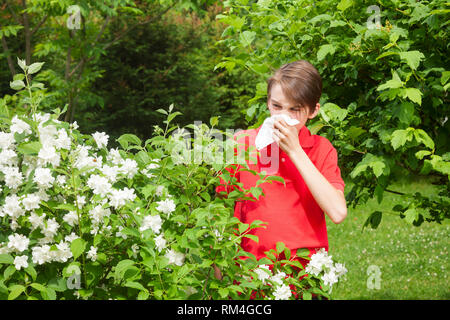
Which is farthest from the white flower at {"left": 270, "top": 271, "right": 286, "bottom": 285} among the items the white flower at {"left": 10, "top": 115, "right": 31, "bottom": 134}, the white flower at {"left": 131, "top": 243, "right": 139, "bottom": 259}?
the white flower at {"left": 10, "top": 115, "right": 31, "bottom": 134}

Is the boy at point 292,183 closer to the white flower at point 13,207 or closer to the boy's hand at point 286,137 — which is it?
the boy's hand at point 286,137

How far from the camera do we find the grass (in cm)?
559

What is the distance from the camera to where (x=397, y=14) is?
9.93 feet

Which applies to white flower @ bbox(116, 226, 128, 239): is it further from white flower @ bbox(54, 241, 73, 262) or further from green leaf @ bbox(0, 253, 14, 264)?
green leaf @ bbox(0, 253, 14, 264)

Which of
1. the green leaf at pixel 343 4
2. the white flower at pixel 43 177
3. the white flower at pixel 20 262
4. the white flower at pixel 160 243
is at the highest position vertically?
the green leaf at pixel 343 4

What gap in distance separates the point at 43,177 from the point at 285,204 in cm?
90

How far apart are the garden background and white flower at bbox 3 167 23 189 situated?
0.96 ft

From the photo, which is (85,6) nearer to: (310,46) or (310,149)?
(310,46)

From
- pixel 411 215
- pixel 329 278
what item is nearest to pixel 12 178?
pixel 329 278

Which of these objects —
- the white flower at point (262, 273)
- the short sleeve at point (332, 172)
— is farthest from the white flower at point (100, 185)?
the short sleeve at point (332, 172)

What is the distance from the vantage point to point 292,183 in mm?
2057

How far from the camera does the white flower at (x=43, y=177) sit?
1652mm

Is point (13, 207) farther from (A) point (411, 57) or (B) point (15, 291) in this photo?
(A) point (411, 57)
